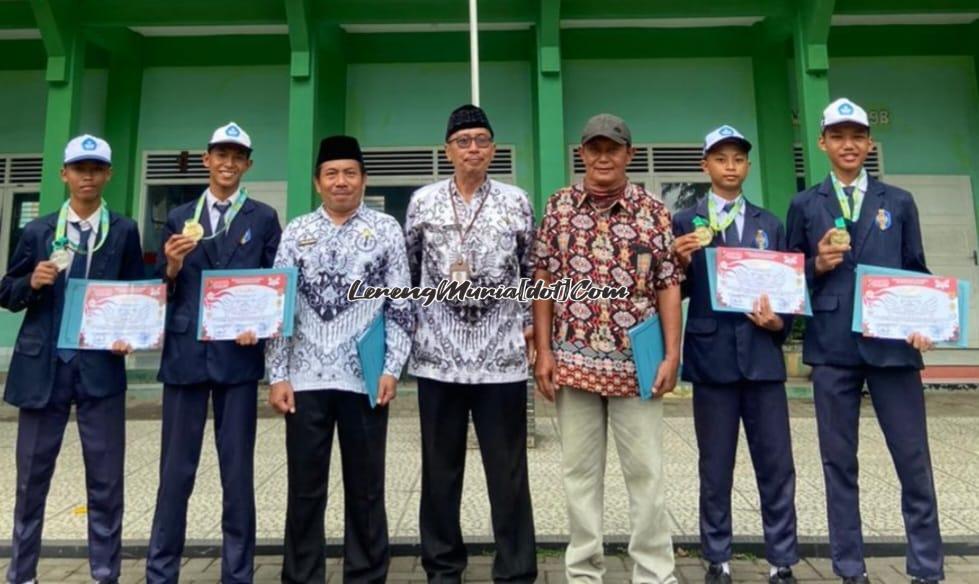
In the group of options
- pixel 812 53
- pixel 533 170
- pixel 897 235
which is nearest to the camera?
pixel 897 235

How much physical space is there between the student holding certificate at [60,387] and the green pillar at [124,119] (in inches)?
301

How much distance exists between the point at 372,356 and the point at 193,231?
1.02 metres

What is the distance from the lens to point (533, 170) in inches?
391

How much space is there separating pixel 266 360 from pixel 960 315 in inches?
128

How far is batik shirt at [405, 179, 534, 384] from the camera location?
Result: 292 centimetres

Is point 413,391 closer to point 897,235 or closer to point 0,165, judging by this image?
point 897,235

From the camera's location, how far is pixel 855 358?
300cm

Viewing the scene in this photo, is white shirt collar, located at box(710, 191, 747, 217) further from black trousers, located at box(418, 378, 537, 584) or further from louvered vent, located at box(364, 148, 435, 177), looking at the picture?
louvered vent, located at box(364, 148, 435, 177)

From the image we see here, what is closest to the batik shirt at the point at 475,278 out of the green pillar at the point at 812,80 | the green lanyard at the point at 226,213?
the green lanyard at the point at 226,213

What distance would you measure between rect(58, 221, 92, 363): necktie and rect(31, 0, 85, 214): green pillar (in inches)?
255

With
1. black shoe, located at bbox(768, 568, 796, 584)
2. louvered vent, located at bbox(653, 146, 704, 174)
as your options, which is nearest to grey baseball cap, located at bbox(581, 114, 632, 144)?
black shoe, located at bbox(768, 568, 796, 584)

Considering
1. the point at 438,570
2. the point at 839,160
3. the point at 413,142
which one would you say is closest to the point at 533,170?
the point at 413,142

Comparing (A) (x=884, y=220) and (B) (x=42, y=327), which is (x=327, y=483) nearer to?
(B) (x=42, y=327)

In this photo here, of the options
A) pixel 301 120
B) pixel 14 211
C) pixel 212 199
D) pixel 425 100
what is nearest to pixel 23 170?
pixel 14 211
